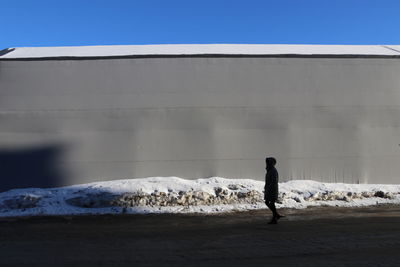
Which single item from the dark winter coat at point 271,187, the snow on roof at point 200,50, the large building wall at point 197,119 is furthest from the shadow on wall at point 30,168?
the dark winter coat at point 271,187

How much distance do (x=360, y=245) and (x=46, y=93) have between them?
35.5 ft

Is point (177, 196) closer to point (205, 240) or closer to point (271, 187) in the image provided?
point (271, 187)

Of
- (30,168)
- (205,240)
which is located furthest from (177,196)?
(30,168)

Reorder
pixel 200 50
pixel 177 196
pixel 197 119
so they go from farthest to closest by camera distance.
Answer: pixel 200 50, pixel 197 119, pixel 177 196

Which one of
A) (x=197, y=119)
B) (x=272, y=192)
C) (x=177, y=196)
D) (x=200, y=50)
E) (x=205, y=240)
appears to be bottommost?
→ (x=205, y=240)

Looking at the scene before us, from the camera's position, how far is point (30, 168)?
473 inches

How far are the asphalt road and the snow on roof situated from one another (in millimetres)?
6980

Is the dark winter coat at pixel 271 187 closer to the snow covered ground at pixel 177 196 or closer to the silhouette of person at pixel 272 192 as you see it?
Result: the silhouette of person at pixel 272 192

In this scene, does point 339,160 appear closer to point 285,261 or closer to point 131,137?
point 131,137

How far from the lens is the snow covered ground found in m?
10.2

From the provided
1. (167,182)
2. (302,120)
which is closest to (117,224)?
(167,182)

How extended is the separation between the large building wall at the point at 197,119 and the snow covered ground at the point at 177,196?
0.56 metres

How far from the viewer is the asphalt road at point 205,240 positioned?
497 cm

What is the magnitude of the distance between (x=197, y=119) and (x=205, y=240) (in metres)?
6.74
